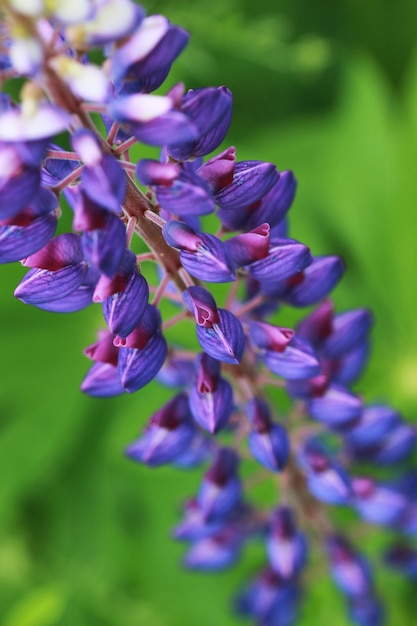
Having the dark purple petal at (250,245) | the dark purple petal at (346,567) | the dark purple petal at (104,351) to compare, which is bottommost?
the dark purple petal at (346,567)

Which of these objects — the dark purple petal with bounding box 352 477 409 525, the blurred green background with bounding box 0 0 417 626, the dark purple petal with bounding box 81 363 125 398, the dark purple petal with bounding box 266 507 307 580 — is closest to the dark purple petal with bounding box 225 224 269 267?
the dark purple petal with bounding box 81 363 125 398

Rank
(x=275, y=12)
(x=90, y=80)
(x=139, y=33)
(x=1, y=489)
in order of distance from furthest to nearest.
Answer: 1. (x=275, y=12)
2. (x=1, y=489)
3. (x=139, y=33)
4. (x=90, y=80)

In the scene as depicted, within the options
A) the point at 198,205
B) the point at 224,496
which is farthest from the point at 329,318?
the point at 198,205

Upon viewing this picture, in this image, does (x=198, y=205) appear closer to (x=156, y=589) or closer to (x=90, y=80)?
(x=90, y=80)

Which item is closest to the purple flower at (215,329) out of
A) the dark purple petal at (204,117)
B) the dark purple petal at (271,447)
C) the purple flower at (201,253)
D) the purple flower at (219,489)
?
the purple flower at (201,253)

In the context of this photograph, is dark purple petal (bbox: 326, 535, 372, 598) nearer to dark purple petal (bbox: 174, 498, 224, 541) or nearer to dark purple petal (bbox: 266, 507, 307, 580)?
dark purple petal (bbox: 266, 507, 307, 580)

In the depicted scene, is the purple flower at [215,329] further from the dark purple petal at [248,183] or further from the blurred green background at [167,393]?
the blurred green background at [167,393]
